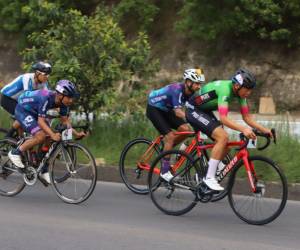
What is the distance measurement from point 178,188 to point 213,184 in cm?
58

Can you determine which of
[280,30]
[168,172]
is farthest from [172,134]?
[280,30]

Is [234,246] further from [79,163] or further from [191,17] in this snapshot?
[191,17]

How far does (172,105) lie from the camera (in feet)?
27.7

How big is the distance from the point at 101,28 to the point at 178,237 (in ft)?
19.9

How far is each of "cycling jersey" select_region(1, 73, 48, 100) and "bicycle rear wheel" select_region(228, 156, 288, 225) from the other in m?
3.50

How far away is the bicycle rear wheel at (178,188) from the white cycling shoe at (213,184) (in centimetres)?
22

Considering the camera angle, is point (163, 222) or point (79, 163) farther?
point (79, 163)

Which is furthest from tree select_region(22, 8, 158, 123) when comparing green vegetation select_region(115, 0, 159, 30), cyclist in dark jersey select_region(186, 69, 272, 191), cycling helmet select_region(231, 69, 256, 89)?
green vegetation select_region(115, 0, 159, 30)

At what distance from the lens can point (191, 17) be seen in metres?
24.0

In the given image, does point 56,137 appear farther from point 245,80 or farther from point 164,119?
point 245,80

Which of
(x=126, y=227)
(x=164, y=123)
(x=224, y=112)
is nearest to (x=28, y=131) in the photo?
(x=164, y=123)

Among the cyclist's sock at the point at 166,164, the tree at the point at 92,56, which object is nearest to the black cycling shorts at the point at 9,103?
the tree at the point at 92,56

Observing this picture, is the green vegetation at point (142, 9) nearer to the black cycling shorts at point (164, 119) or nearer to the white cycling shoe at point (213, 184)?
the black cycling shorts at point (164, 119)

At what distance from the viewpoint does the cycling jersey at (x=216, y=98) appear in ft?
22.9
